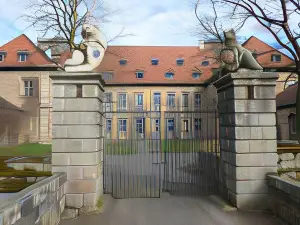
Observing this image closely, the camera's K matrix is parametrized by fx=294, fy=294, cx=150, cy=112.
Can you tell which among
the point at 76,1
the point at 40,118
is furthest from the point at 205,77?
the point at 76,1

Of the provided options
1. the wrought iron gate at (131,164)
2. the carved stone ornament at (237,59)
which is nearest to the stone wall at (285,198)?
the carved stone ornament at (237,59)

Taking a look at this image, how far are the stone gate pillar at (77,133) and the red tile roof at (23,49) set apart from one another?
25055mm

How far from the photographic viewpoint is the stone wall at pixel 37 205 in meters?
3.02

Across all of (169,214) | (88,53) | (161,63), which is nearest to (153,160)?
(169,214)

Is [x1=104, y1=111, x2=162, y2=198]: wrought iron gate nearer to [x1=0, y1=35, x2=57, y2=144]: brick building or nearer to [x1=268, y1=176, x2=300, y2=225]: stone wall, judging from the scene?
[x1=268, y1=176, x2=300, y2=225]: stone wall

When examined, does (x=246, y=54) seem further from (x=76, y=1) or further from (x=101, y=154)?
(x=76, y=1)

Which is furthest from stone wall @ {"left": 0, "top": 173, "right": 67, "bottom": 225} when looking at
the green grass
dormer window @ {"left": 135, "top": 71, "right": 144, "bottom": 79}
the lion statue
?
dormer window @ {"left": 135, "top": 71, "right": 144, "bottom": 79}

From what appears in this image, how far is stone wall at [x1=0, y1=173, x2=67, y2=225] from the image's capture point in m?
3.02

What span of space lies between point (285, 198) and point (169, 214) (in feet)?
7.19

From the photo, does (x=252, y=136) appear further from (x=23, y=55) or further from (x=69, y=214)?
(x=23, y=55)

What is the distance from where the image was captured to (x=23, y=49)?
30656 mm

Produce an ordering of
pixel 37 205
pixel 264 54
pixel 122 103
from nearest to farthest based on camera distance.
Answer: pixel 37 205, pixel 122 103, pixel 264 54

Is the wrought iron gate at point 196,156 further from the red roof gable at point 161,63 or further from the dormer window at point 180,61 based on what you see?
the dormer window at point 180,61

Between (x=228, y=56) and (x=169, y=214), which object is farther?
(x=228, y=56)
